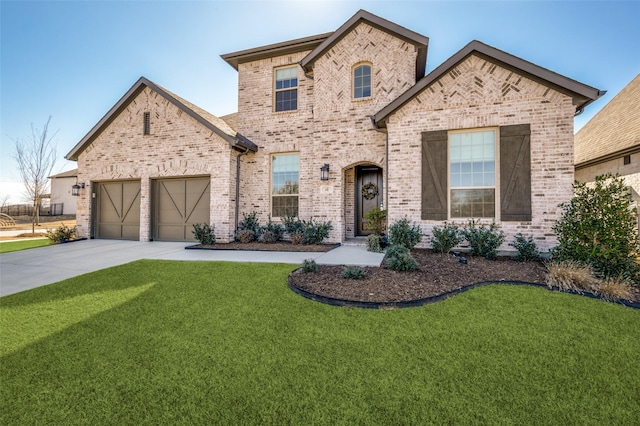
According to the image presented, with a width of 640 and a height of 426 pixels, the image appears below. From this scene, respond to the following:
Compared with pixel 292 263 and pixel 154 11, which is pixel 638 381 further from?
pixel 154 11

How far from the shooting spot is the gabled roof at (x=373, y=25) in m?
8.87

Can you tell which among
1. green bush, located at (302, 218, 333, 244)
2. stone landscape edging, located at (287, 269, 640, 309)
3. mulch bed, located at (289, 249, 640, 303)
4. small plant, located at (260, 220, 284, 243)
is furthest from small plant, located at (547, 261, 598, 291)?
small plant, located at (260, 220, 284, 243)

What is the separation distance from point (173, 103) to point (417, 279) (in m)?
10.6

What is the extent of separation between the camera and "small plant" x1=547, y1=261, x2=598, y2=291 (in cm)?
451

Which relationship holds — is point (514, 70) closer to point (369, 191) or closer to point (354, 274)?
point (369, 191)

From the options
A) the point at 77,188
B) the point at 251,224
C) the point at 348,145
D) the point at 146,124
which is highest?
the point at 146,124

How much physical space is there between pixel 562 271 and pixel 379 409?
14.9ft

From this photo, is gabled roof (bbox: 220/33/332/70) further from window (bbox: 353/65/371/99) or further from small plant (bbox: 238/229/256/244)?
small plant (bbox: 238/229/256/244)

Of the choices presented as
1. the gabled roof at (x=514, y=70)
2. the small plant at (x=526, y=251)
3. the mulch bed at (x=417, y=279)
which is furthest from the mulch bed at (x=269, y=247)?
the small plant at (x=526, y=251)

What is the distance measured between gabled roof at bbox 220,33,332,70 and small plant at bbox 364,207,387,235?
21.4 feet

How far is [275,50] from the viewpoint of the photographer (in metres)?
10.7

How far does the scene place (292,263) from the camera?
646 cm

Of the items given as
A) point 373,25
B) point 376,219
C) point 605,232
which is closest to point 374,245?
point 376,219

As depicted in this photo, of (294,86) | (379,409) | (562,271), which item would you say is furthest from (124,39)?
(562,271)
